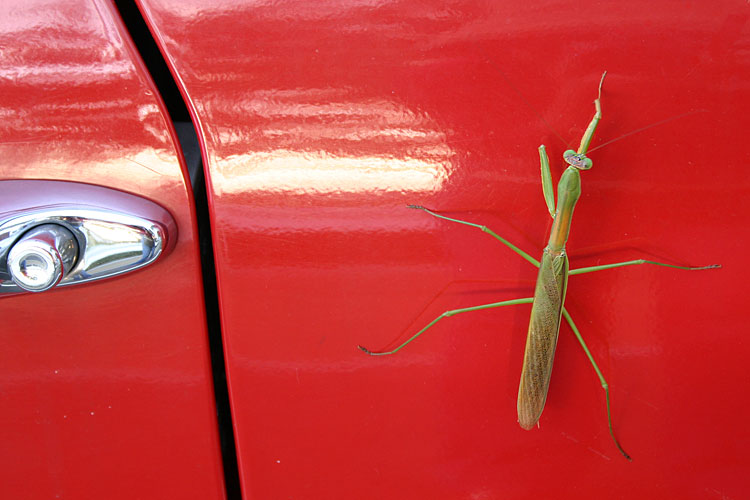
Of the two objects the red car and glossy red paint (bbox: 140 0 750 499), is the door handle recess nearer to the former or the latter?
the red car

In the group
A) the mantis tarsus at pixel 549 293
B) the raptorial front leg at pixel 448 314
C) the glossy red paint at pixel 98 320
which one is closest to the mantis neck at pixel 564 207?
the mantis tarsus at pixel 549 293

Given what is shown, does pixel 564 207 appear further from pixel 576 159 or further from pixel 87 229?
pixel 87 229

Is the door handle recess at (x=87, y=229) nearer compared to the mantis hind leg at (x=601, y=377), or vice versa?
the door handle recess at (x=87, y=229)

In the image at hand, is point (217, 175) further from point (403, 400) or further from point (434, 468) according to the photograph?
point (434, 468)

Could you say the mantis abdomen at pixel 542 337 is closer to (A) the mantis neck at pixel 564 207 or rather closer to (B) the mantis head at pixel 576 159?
(A) the mantis neck at pixel 564 207

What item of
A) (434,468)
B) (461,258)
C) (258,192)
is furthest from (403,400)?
(258,192)
